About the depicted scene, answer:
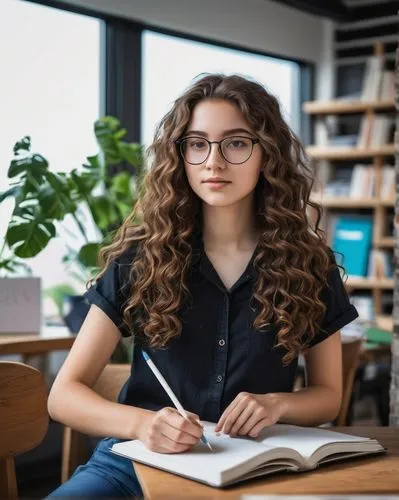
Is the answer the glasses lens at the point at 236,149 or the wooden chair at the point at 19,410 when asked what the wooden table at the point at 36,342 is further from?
the glasses lens at the point at 236,149

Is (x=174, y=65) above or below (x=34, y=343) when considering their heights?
above

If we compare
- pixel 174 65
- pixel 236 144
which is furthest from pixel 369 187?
pixel 236 144

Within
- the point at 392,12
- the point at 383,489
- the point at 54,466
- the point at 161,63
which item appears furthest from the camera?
the point at 392,12

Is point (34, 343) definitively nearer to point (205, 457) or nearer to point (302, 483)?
point (205, 457)

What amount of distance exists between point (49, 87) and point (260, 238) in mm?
2667

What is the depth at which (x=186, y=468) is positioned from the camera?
4.29ft

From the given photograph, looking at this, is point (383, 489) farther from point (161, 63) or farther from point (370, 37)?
point (370, 37)

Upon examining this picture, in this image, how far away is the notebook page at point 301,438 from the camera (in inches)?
55.5

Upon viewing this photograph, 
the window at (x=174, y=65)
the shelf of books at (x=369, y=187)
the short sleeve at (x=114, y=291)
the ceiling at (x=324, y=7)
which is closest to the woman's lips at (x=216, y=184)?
the short sleeve at (x=114, y=291)

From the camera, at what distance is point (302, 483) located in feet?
4.30

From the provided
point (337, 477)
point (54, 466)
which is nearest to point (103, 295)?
point (337, 477)

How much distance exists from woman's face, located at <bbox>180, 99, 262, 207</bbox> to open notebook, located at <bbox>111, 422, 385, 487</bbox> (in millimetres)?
497

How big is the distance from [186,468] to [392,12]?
526cm

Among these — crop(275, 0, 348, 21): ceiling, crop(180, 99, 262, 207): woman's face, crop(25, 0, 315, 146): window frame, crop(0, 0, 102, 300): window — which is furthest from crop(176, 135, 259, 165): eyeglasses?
crop(275, 0, 348, 21): ceiling
